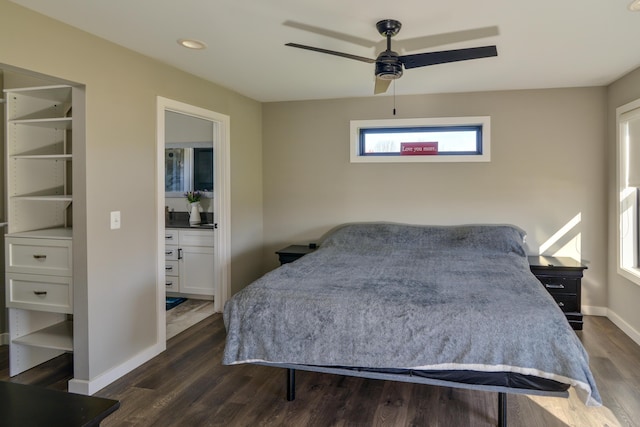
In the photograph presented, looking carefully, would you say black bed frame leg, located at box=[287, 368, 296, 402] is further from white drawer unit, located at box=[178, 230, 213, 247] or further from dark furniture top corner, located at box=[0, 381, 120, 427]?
white drawer unit, located at box=[178, 230, 213, 247]

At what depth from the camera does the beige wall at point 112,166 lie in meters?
2.43

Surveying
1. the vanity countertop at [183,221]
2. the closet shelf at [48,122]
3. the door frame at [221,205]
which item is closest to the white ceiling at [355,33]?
the door frame at [221,205]

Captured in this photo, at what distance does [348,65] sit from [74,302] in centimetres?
266

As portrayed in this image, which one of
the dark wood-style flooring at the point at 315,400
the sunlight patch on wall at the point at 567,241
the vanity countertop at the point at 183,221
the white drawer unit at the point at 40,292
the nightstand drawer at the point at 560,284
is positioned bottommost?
the dark wood-style flooring at the point at 315,400

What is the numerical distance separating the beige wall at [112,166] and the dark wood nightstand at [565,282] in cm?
341

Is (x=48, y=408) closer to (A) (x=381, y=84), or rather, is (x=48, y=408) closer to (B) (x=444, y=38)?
(A) (x=381, y=84)

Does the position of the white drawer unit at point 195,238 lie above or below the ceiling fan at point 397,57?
below

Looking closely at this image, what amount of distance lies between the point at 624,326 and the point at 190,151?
4961mm

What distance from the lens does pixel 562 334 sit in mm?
1982

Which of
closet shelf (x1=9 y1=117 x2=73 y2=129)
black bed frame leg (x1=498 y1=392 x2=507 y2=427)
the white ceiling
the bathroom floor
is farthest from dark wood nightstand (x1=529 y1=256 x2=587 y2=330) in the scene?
closet shelf (x1=9 y1=117 x2=73 y2=129)

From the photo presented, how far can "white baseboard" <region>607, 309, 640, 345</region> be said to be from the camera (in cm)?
354

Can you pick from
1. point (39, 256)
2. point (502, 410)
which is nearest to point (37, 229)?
point (39, 256)

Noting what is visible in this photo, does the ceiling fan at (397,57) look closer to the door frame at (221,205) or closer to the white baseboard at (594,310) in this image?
the door frame at (221,205)

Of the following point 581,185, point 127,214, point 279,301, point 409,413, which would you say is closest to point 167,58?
point 127,214
